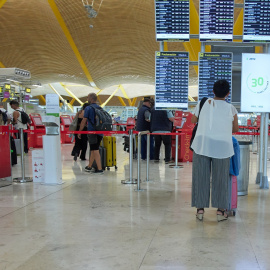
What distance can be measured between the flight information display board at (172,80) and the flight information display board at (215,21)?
0.48m

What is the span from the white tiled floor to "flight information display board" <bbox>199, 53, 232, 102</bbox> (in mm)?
1722

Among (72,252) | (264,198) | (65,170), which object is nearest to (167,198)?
(264,198)

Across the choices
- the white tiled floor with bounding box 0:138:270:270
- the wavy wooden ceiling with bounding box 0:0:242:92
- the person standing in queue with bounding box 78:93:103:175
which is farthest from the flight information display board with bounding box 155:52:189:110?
the wavy wooden ceiling with bounding box 0:0:242:92

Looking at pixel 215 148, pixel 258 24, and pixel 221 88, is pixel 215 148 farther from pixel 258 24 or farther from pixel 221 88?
pixel 258 24

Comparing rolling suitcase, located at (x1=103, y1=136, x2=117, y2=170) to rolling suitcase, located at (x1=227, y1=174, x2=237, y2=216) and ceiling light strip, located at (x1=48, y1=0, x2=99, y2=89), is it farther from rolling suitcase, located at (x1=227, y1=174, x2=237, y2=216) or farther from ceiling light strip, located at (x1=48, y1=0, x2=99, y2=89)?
ceiling light strip, located at (x1=48, y1=0, x2=99, y2=89)

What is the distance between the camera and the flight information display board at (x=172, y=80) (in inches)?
216

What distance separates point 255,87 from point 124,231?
3370mm

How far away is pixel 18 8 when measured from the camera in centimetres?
2408

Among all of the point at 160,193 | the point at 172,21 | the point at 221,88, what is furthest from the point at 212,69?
the point at 160,193

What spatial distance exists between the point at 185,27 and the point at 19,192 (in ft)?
12.4

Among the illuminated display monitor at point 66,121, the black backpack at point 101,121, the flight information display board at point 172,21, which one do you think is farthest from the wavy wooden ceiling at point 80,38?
the flight information display board at point 172,21

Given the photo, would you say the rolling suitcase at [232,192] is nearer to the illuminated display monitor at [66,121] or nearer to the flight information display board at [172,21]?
the flight information display board at [172,21]

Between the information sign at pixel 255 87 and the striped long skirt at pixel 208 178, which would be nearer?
the striped long skirt at pixel 208 178

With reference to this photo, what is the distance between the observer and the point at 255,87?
5332 millimetres
